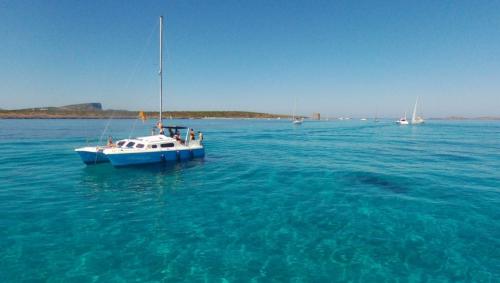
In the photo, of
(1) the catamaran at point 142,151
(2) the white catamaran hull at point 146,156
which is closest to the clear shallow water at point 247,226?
(2) the white catamaran hull at point 146,156

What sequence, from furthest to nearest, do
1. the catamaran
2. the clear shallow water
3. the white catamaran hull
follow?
1. the catamaran
2. the white catamaran hull
3. the clear shallow water

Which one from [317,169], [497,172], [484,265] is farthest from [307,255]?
[497,172]

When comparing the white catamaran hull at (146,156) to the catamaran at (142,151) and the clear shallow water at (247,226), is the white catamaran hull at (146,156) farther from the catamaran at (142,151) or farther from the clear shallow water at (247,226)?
the clear shallow water at (247,226)

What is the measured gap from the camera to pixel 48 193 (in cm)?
1873

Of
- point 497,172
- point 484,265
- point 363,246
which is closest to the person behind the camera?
point 484,265

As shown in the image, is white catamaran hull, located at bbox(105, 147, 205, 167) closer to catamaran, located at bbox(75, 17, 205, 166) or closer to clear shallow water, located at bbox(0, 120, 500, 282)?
catamaran, located at bbox(75, 17, 205, 166)

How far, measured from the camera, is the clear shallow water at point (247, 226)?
1006cm

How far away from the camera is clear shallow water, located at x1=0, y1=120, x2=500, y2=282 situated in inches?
396

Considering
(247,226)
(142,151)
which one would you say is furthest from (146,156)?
(247,226)

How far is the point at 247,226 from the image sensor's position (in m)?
13.8

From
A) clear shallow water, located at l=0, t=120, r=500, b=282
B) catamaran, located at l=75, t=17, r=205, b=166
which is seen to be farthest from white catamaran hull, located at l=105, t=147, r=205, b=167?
clear shallow water, located at l=0, t=120, r=500, b=282

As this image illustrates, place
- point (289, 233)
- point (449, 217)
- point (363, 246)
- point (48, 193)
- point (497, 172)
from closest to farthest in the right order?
point (363, 246)
point (289, 233)
point (449, 217)
point (48, 193)
point (497, 172)

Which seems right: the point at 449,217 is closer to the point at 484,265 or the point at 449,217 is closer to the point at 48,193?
the point at 484,265

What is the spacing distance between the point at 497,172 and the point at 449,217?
17789 mm
